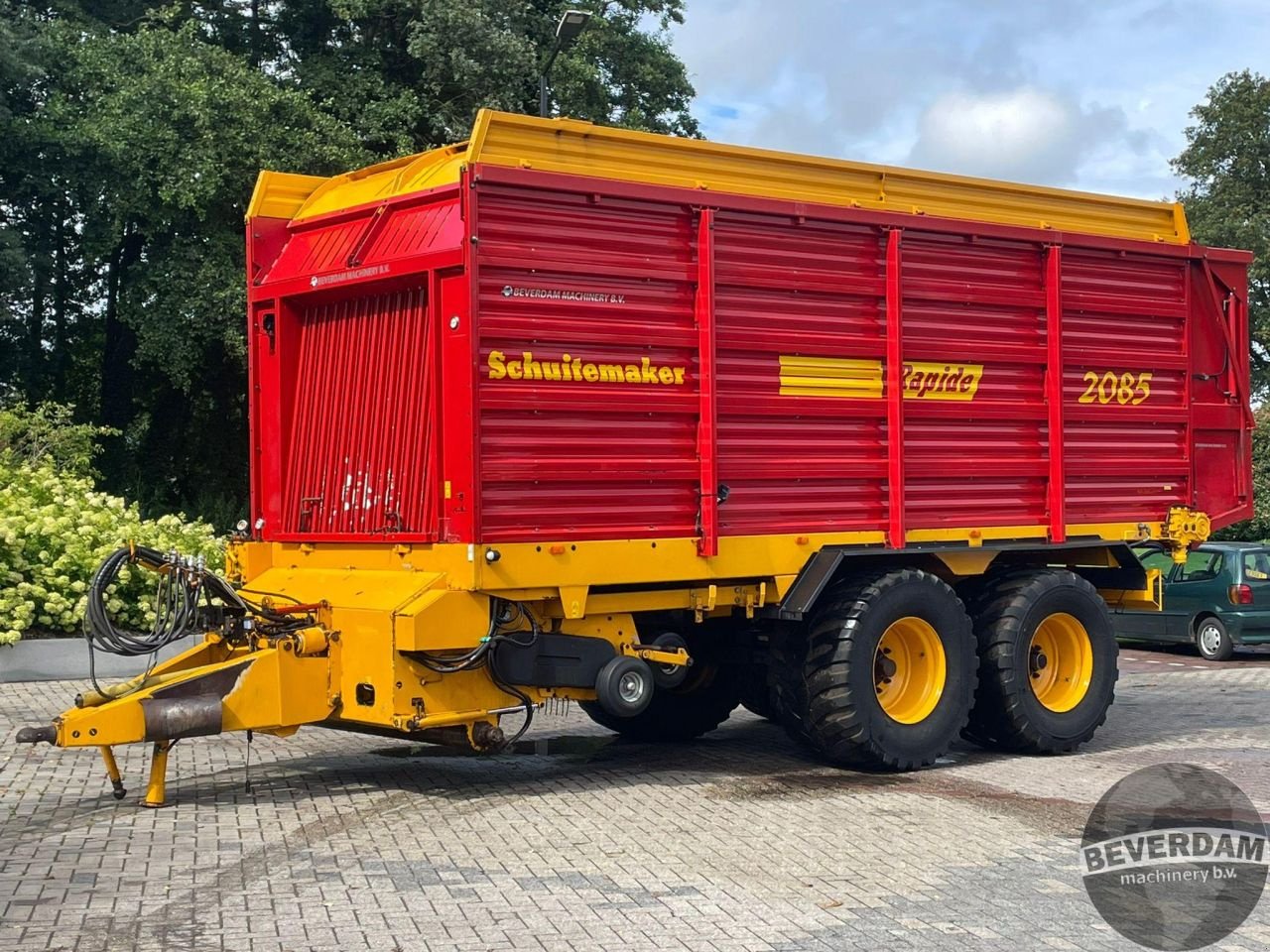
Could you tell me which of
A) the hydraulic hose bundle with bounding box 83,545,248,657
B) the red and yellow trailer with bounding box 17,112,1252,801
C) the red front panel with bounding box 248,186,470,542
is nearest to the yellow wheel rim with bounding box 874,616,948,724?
the red and yellow trailer with bounding box 17,112,1252,801

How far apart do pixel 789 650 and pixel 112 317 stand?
1983 cm

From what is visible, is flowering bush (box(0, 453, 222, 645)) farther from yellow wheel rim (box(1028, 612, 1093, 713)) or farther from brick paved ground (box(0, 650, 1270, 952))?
yellow wheel rim (box(1028, 612, 1093, 713))

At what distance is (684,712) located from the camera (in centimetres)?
1128

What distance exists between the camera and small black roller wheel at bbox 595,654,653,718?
29.3ft

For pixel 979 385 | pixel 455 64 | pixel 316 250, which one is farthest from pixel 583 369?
pixel 455 64

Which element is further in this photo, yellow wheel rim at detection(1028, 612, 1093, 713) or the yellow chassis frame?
yellow wheel rim at detection(1028, 612, 1093, 713)

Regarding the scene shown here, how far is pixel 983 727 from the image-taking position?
35.1 ft

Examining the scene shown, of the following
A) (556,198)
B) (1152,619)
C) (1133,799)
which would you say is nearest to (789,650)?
(1133,799)

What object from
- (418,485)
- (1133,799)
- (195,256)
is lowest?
(1133,799)

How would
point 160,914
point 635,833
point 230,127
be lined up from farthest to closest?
point 230,127 → point 635,833 → point 160,914

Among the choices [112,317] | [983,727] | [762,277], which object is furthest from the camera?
[112,317]

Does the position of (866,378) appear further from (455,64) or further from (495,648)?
(455,64)

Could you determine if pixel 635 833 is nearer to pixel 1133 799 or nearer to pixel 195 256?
pixel 1133 799

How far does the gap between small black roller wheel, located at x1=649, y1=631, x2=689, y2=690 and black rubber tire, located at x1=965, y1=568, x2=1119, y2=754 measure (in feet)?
7.29
